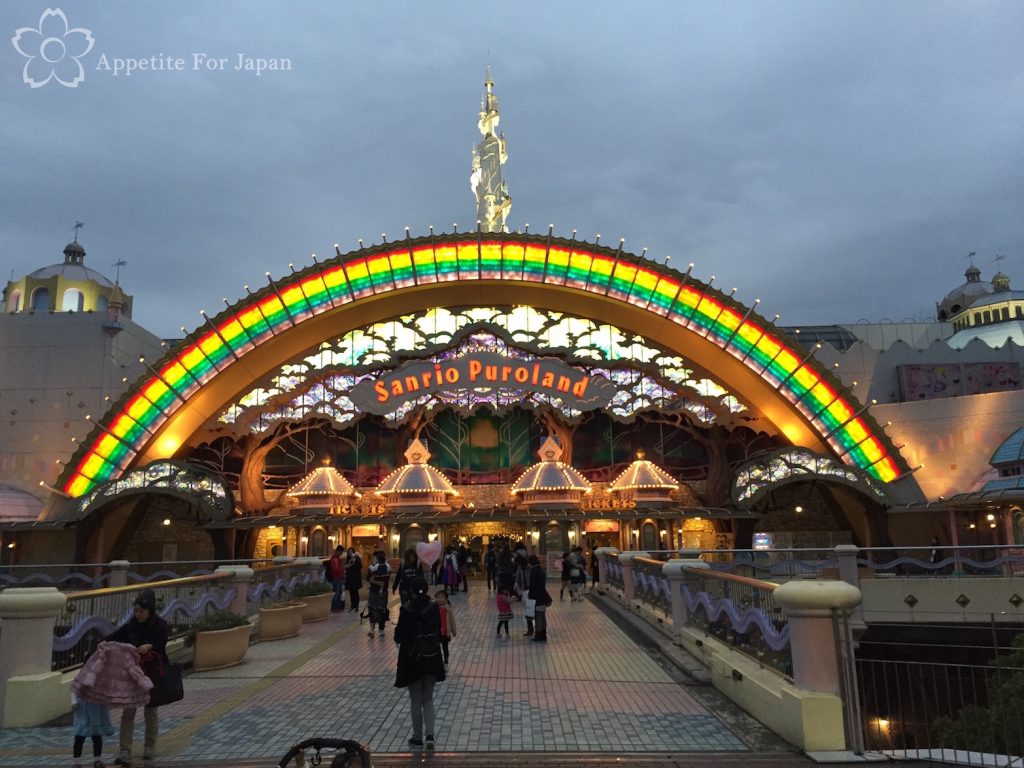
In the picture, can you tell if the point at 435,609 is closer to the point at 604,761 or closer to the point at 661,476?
the point at 604,761

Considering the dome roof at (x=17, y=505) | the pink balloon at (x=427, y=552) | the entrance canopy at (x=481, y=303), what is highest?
the entrance canopy at (x=481, y=303)

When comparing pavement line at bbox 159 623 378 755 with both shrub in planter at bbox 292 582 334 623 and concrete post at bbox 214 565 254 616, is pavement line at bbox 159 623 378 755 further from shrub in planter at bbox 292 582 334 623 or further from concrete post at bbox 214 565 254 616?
shrub in planter at bbox 292 582 334 623

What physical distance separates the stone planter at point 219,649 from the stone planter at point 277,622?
3016 millimetres

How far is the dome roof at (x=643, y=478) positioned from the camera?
34.3 meters

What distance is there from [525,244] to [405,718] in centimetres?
2895

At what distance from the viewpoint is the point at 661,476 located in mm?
34719

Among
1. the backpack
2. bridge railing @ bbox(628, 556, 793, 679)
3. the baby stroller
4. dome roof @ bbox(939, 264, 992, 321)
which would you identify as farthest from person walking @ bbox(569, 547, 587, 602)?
dome roof @ bbox(939, 264, 992, 321)

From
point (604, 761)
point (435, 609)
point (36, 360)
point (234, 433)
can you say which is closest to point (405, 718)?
point (435, 609)

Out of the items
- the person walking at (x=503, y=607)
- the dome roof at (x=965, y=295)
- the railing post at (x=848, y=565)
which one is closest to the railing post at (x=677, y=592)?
the person walking at (x=503, y=607)

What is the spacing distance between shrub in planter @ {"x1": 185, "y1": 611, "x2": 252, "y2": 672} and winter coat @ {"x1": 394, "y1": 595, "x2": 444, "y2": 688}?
6.51 metres

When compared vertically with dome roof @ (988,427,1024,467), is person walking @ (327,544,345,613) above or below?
below

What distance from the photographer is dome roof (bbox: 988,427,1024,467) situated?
29.0 metres

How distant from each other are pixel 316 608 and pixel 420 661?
44.9 feet

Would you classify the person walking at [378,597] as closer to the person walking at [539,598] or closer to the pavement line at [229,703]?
the pavement line at [229,703]
